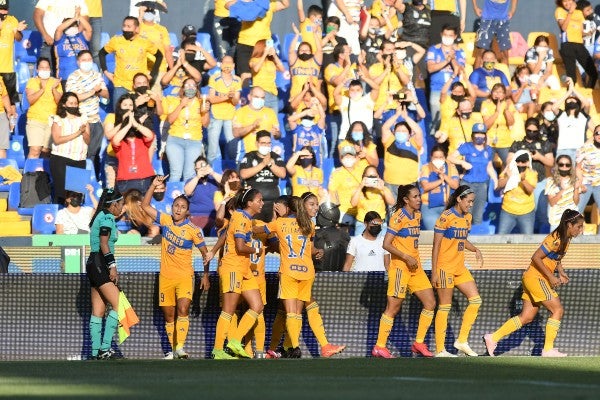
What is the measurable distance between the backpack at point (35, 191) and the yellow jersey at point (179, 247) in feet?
16.7

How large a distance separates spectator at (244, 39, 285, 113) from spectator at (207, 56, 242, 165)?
63cm

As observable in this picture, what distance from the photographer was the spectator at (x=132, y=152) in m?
19.7

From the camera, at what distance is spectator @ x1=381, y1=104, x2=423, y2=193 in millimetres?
20641

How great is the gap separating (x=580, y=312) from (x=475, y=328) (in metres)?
1.19

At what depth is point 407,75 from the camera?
2194cm

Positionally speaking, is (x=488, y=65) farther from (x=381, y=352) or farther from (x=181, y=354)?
(x=181, y=354)

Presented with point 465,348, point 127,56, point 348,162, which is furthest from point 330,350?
point 127,56

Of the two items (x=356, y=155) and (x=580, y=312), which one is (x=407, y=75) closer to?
(x=356, y=155)

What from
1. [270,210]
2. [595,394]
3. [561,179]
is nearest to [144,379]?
[595,394]

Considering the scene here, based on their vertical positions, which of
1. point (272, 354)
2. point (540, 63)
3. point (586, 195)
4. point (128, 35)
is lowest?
point (272, 354)

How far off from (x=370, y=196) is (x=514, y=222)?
2.25 meters

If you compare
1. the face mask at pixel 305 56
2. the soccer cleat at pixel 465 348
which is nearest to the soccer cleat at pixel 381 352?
the soccer cleat at pixel 465 348

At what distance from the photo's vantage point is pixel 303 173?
1991cm

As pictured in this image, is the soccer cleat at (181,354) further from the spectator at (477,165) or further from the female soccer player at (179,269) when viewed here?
the spectator at (477,165)
